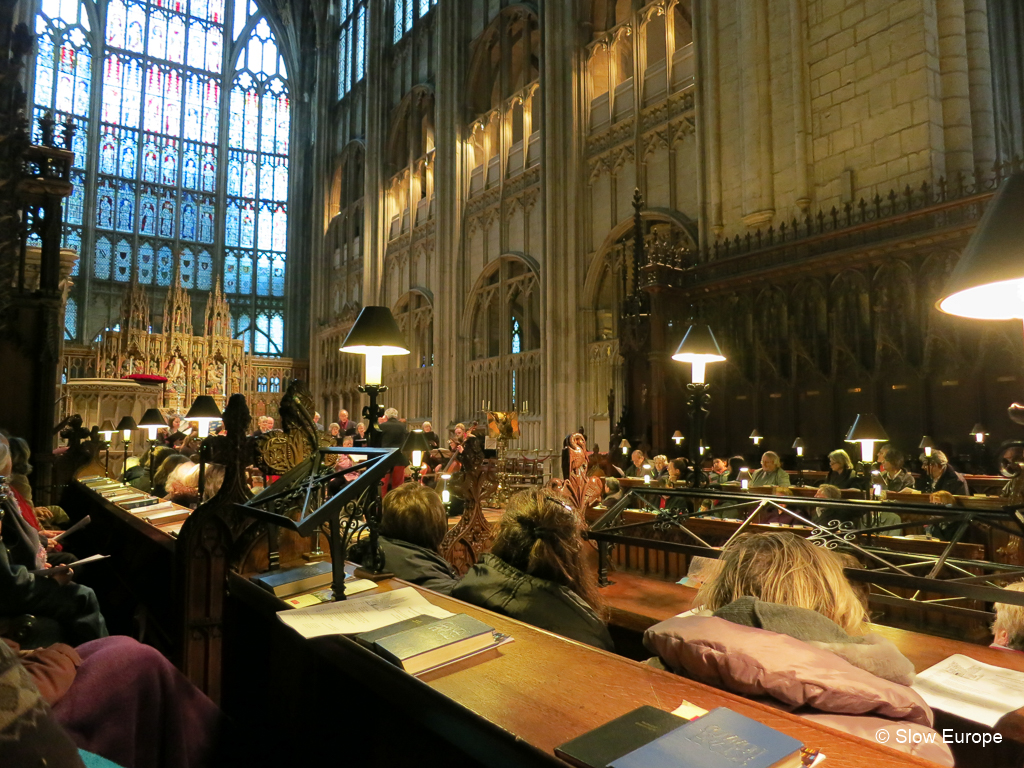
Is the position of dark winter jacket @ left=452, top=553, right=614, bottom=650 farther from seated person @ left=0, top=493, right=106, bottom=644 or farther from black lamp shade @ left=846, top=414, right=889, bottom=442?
black lamp shade @ left=846, top=414, right=889, bottom=442

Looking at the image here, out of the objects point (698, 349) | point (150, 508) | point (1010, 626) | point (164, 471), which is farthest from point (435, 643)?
point (164, 471)

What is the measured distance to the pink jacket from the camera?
3.98 feet

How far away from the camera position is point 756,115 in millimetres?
9102

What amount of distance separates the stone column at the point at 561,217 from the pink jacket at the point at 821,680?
10.7 m

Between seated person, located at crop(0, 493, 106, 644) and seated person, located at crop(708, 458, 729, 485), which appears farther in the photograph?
seated person, located at crop(708, 458, 729, 485)

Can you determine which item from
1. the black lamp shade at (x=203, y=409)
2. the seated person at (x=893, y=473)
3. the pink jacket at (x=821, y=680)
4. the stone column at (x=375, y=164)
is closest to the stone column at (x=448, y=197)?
the stone column at (x=375, y=164)

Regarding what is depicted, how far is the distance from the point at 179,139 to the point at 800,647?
26046 millimetres

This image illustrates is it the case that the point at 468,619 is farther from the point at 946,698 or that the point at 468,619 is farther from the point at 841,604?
the point at 946,698

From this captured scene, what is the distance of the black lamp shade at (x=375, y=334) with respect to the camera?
351cm

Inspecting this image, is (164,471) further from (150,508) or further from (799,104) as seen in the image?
(799,104)

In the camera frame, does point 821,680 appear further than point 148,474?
No

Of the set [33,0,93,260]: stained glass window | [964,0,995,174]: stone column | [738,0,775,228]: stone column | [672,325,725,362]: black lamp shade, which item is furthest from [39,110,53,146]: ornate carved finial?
[33,0,93,260]: stained glass window

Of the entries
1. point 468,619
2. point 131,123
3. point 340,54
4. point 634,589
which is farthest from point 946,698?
point 131,123

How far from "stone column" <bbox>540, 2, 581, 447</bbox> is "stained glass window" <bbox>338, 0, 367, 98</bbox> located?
944 cm
